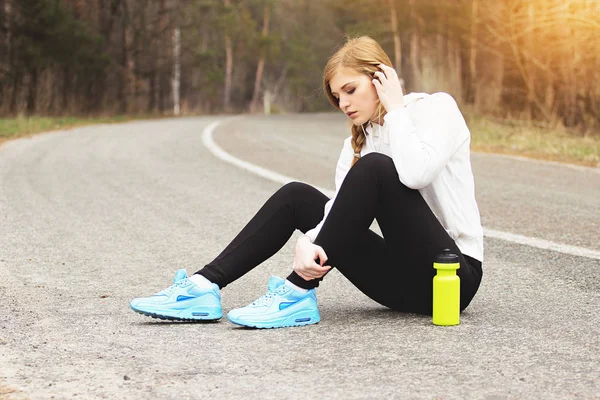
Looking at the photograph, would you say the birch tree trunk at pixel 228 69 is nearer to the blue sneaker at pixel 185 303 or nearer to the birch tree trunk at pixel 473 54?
the birch tree trunk at pixel 473 54

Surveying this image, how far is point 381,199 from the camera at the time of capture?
3.55 m

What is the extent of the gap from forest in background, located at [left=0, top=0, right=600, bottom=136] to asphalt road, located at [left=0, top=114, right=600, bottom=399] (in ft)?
3.81

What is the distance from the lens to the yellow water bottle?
3553 millimetres

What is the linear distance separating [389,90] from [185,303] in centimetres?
117

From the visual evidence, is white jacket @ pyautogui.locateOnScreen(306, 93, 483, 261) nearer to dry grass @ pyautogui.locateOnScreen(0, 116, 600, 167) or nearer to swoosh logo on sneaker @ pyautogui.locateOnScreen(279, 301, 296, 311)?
swoosh logo on sneaker @ pyautogui.locateOnScreen(279, 301, 296, 311)

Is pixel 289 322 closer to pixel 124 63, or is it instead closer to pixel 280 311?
pixel 280 311

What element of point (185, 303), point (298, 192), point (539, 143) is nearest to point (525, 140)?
point (539, 143)

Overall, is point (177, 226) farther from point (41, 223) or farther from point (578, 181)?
point (578, 181)

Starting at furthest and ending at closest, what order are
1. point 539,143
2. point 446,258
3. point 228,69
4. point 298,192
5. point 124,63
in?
point 228,69, point 124,63, point 539,143, point 298,192, point 446,258

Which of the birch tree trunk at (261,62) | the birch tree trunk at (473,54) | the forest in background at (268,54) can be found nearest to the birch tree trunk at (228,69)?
the forest in background at (268,54)

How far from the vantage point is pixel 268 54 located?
2395 inches

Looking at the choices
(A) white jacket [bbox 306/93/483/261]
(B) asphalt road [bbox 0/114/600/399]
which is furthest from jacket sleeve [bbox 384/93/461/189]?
(B) asphalt road [bbox 0/114/600/399]

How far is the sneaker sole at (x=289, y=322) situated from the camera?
3662 millimetres

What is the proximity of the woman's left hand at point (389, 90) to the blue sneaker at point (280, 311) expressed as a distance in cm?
80
